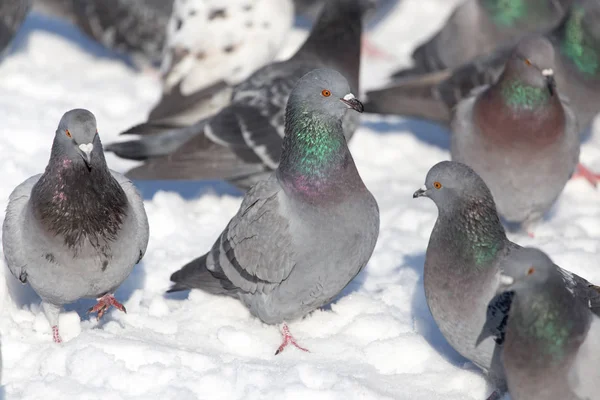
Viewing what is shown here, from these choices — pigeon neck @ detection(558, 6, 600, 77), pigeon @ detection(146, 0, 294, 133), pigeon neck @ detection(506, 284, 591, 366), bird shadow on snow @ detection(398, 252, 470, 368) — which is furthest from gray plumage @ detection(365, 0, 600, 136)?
pigeon neck @ detection(506, 284, 591, 366)

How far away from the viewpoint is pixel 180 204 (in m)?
6.64

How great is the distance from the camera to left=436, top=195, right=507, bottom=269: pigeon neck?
4.48m

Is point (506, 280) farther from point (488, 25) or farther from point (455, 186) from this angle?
point (488, 25)

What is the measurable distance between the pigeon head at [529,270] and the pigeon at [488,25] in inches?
193

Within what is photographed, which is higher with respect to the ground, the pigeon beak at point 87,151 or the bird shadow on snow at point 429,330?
the pigeon beak at point 87,151

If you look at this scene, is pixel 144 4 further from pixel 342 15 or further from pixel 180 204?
pixel 180 204

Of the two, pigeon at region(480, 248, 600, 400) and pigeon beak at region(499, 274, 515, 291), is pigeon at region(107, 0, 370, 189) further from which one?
pigeon at region(480, 248, 600, 400)

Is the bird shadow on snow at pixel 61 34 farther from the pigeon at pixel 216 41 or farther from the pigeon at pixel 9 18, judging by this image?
the pigeon at pixel 216 41

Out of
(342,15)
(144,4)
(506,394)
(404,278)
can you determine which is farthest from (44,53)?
(506,394)

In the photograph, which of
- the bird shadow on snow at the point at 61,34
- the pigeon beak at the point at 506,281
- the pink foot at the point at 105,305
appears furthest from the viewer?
the bird shadow on snow at the point at 61,34

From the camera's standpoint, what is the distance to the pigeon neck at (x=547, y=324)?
13.0 feet

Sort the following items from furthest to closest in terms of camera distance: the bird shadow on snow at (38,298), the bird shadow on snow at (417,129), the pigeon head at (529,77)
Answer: the bird shadow on snow at (417,129) < the pigeon head at (529,77) < the bird shadow on snow at (38,298)

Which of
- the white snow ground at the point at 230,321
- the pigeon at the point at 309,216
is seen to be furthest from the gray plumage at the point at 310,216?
the white snow ground at the point at 230,321

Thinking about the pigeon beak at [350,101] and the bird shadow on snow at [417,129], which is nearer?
the pigeon beak at [350,101]
